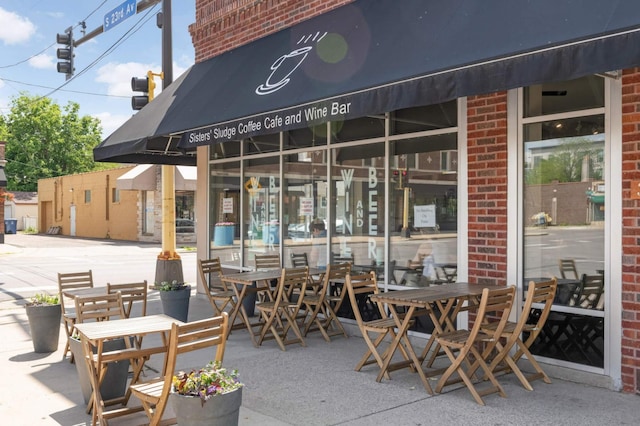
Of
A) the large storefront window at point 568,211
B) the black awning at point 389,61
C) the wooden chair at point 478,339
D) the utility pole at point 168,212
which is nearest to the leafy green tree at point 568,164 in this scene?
the large storefront window at point 568,211

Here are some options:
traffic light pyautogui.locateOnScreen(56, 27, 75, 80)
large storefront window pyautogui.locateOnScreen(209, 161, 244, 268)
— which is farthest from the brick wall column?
traffic light pyautogui.locateOnScreen(56, 27, 75, 80)

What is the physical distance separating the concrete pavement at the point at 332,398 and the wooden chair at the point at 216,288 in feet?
3.42

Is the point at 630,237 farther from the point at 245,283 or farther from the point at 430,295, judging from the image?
the point at 245,283

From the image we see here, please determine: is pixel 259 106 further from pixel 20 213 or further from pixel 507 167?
pixel 20 213

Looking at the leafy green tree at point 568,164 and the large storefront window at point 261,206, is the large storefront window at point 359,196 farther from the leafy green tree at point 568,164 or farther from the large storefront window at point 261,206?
the leafy green tree at point 568,164

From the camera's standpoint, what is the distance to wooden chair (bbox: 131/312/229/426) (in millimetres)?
3768

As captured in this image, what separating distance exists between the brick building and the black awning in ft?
0.06

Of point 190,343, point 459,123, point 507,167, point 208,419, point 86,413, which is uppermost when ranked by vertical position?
point 459,123

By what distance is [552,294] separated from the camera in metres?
5.27

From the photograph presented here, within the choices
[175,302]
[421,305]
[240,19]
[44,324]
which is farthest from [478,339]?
[240,19]

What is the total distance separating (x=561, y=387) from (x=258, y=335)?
148 inches

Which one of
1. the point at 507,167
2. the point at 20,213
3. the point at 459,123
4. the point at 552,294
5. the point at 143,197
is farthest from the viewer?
the point at 20,213

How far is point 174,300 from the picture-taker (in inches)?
323

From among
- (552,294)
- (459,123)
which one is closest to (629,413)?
(552,294)
